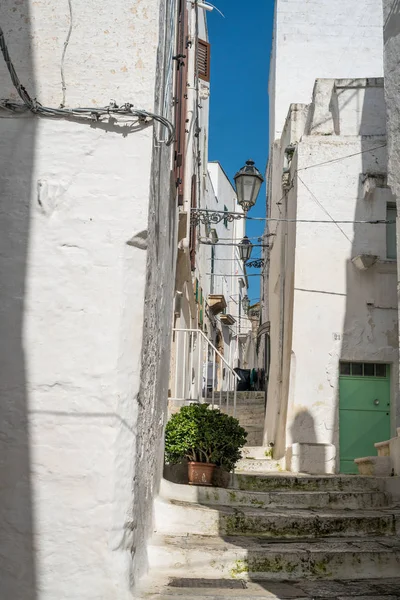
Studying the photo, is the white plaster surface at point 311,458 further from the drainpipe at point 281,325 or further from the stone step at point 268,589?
the stone step at point 268,589

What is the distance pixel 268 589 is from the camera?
566cm

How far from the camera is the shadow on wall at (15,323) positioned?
4816mm

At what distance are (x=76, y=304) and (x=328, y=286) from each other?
27.7 feet

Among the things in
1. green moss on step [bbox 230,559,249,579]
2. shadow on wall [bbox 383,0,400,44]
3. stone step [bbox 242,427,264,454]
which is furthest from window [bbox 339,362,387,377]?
shadow on wall [bbox 383,0,400,44]

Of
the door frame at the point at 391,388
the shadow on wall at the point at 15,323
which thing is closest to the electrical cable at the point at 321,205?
the door frame at the point at 391,388

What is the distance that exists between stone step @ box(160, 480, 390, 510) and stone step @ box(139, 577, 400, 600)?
1604mm

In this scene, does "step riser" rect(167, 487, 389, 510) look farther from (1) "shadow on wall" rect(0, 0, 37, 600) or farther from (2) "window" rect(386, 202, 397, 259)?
(2) "window" rect(386, 202, 397, 259)

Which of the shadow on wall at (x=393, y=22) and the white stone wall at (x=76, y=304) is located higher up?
the shadow on wall at (x=393, y=22)

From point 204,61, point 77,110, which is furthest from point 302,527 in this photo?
point 204,61

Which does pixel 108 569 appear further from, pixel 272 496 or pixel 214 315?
pixel 214 315

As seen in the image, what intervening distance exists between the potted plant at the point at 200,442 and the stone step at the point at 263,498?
45cm

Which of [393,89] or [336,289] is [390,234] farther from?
[393,89]

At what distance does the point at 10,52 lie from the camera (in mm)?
5520

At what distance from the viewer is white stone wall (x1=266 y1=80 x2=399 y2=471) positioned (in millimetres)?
12719
